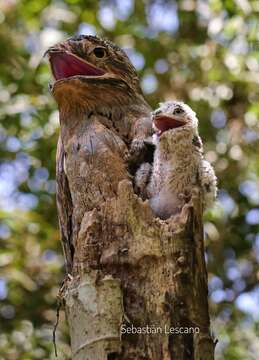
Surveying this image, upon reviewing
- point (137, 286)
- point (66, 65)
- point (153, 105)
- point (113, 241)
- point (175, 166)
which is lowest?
point (137, 286)

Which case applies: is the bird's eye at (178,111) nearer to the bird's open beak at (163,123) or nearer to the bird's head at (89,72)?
the bird's open beak at (163,123)

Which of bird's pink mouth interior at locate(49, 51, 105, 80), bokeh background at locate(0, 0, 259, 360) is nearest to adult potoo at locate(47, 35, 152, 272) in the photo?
bird's pink mouth interior at locate(49, 51, 105, 80)

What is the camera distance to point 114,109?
12.8 ft

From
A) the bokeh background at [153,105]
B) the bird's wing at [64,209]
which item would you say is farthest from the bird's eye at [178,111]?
the bokeh background at [153,105]

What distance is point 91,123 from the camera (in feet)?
12.4

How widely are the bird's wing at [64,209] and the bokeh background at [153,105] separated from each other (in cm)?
237

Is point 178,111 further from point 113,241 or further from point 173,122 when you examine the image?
point 113,241

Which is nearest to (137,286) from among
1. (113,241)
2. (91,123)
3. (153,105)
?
(113,241)

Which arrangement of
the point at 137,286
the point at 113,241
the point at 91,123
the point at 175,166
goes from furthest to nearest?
1. the point at 91,123
2. the point at 175,166
3. the point at 113,241
4. the point at 137,286

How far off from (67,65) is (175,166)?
72 centimetres

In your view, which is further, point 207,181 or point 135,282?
point 207,181

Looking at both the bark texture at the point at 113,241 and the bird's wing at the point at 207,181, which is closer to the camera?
the bark texture at the point at 113,241

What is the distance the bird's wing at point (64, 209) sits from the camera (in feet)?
11.6

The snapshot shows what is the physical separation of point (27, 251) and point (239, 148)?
1917 millimetres
